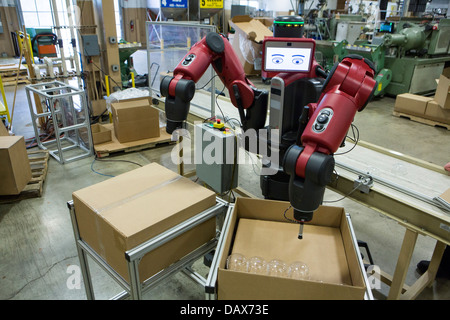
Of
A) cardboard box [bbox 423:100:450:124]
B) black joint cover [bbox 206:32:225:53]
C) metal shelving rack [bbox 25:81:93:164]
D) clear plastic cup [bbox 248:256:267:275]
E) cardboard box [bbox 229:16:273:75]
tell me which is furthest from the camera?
cardboard box [bbox 229:16:273:75]

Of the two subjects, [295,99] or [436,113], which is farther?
[436,113]

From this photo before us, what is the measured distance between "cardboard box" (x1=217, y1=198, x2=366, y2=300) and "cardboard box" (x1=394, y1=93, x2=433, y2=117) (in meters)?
4.63

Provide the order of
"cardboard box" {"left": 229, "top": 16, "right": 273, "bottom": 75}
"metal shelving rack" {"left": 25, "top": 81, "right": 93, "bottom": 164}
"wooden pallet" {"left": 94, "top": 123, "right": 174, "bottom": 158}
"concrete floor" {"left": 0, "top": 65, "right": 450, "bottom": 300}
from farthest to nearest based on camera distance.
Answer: "cardboard box" {"left": 229, "top": 16, "right": 273, "bottom": 75} → "wooden pallet" {"left": 94, "top": 123, "right": 174, "bottom": 158} → "metal shelving rack" {"left": 25, "top": 81, "right": 93, "bottom": 164} → "concrete floor" {"left": 0, "top": 65, "right": 450, "bottom": 300}

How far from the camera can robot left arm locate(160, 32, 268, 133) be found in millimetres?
1787

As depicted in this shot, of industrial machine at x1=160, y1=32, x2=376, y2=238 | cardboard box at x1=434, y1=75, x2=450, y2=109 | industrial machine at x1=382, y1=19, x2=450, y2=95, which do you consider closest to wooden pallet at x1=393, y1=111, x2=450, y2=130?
cardboard box at x1=434, y1=75, x2=450, y2=109

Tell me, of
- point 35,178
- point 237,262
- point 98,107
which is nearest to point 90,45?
point 98,107

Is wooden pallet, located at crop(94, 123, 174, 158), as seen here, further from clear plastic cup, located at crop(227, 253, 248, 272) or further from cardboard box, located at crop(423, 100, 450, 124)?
cardboard box, located at crop(423, 100, 450, 124)

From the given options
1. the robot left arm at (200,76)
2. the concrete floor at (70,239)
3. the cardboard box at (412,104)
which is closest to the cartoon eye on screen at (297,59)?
the robot left arm at (200,76)

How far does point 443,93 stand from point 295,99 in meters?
4.01

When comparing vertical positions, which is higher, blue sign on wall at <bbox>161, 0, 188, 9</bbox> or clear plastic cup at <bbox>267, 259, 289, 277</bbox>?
blue sign on wall at <bbox>161, 0, 188, 9</bbox>

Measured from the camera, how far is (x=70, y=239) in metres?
2.67

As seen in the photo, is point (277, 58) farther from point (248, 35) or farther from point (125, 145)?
point (248, 35)

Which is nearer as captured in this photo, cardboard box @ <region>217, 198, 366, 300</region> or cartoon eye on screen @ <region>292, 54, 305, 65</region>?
cardboard box @ <region>217, 198, 366, 300</region>
